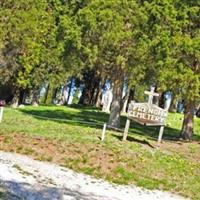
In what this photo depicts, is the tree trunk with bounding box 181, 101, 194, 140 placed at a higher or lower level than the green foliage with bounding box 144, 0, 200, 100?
lower

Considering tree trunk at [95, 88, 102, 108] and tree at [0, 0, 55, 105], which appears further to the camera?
tree trunk at [95, 88, 102, 108]

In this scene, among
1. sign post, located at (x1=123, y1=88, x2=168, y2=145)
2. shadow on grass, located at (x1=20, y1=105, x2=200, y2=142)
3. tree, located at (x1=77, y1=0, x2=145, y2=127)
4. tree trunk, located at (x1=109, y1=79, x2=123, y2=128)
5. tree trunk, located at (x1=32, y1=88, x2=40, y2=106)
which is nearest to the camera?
sign post, located at (x1=123, y1=88, x2=168, y2=145)

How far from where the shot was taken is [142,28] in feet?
103

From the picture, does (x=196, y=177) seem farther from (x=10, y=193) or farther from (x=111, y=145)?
(x=10, y=193)

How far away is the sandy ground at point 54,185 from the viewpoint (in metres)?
15.0

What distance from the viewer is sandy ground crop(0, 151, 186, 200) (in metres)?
15.0

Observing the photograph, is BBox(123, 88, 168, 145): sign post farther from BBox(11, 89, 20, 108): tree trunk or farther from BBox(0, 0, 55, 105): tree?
BBox(11, 89, 20, 108): tree trunk

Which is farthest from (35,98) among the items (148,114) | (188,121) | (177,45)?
(148,114)

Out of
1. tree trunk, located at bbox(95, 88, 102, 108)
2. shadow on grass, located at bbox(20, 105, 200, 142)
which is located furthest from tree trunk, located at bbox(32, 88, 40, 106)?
tree trunk, located at bbox(95, 88, 102, 108)

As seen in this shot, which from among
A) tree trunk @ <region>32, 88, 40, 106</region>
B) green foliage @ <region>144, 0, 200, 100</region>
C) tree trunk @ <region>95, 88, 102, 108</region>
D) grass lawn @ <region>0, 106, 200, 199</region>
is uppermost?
green foliage @ <region>144, 0, 200, 100</region>

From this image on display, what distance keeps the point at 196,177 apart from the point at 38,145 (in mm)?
6391

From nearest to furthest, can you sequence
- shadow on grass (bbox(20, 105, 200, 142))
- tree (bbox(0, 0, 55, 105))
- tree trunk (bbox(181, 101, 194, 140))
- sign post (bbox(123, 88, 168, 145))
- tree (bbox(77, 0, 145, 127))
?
sign post (bbox(123, 88, 168, 145)), tree (bbox(77, 0, 145, 127)), tree trunk (bbox(181, 101, 194, 140)), shadow on grass (bbox(20, 105, 200, 142)), tree (bbox(0, 0, 55, 105))

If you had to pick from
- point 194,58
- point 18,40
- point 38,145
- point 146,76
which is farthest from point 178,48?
point 18,40

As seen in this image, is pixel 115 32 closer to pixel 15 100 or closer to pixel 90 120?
pixel 90 120
